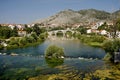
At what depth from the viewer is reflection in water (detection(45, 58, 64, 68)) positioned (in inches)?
1382

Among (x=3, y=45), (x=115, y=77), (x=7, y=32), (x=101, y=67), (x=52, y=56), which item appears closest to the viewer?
(x=115, y=77)

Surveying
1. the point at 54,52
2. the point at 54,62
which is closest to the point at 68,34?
the point at 54,52

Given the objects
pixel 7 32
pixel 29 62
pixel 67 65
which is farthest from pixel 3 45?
pixel 67 65

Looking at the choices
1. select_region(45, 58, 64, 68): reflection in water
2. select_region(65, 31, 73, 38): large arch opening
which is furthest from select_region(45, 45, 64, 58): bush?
select_region(65, 31, 73, 38): large arch opening

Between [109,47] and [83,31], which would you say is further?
[83,31]

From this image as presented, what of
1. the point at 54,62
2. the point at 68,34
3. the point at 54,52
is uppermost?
the point at 68,34

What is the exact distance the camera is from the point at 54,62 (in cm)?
3666

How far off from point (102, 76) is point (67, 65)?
24.3ft

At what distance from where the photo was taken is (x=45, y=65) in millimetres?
34250

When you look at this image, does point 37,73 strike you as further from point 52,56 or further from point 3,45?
point 3,45

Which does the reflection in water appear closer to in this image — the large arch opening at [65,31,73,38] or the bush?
the bush

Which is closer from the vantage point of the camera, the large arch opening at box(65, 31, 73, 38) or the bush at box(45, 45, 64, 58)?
the bush at box(45, 45, 64, 58)

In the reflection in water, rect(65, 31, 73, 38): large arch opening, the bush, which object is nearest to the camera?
the reflection in water

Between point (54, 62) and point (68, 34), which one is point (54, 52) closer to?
point (54, 62)
